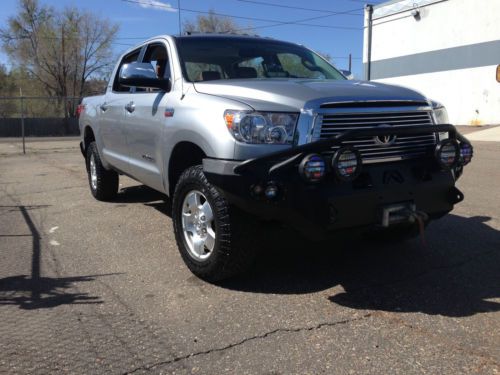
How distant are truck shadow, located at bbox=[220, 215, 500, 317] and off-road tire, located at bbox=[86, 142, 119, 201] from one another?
300 centimetres

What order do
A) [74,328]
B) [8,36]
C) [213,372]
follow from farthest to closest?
[8,36] → [74,328] → [213,372]

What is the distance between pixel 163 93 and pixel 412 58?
2785 cm

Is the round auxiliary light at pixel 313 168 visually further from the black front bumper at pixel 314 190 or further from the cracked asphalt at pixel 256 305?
the cracked asphalt at pixel 256 305

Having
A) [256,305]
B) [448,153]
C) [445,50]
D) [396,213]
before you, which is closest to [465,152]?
[448,153]

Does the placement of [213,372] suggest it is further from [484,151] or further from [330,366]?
[484,151]

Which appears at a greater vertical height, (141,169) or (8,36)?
(8,36)

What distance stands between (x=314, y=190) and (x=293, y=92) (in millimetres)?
761

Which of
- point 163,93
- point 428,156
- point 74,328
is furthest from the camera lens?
point 163,93

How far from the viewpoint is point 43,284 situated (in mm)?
4047

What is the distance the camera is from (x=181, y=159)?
4441mm

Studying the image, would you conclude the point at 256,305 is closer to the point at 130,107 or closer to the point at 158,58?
the point at 130,107

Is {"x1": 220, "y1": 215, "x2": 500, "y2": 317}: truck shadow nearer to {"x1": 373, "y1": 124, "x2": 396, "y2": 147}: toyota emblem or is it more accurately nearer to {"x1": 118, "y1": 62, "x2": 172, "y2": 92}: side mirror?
{"x1": 373, "y1": 124, "x2": 396, "y2": 147}: toyota emblem

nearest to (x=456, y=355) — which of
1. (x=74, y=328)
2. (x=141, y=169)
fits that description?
(x=74, y=328)

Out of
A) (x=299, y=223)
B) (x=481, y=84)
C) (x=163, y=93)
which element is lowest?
(x=299, y=223)
